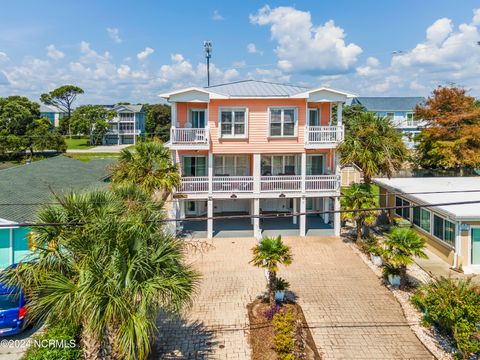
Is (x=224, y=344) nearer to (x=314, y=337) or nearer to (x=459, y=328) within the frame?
(x=314, y=337)

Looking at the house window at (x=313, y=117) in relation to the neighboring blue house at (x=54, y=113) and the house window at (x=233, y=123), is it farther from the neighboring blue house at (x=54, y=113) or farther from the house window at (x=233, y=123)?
the neighboring blue house at (x=54, y=113)

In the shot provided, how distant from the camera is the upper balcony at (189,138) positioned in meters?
20.9

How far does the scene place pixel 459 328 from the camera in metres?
9.75

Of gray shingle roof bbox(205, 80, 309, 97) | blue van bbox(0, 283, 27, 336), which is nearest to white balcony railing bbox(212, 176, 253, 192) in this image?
gray shingle roof bbox(205, 80, 309, 97)

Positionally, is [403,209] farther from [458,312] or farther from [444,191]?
[458,312]

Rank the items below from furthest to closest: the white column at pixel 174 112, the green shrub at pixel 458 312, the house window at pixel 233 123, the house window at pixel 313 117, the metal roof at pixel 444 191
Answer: the house window at pixel 313 117
the white column at pixel 174 112
the house window at pixel 233 123
the metal roof at pixel 444 191
the green shrub at pixel 458 312

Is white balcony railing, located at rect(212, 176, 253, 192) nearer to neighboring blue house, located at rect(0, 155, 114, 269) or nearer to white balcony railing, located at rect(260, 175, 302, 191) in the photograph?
white balcony railing, located at rect(260, 175, 302, 191)

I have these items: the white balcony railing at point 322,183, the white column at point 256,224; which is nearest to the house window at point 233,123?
the white column at point 256,224

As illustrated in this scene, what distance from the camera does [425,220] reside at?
20.2 meters

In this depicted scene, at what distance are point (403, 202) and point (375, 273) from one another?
8.84m

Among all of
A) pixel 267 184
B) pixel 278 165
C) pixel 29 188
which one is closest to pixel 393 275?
pixel 267 184

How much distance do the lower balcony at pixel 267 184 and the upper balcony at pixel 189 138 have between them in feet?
6.14

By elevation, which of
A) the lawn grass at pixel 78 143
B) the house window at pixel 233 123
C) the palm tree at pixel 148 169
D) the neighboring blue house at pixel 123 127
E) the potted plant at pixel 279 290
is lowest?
the potted plant at pixel 279 290

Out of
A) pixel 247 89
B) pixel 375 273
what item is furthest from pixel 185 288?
pixel 247 89
